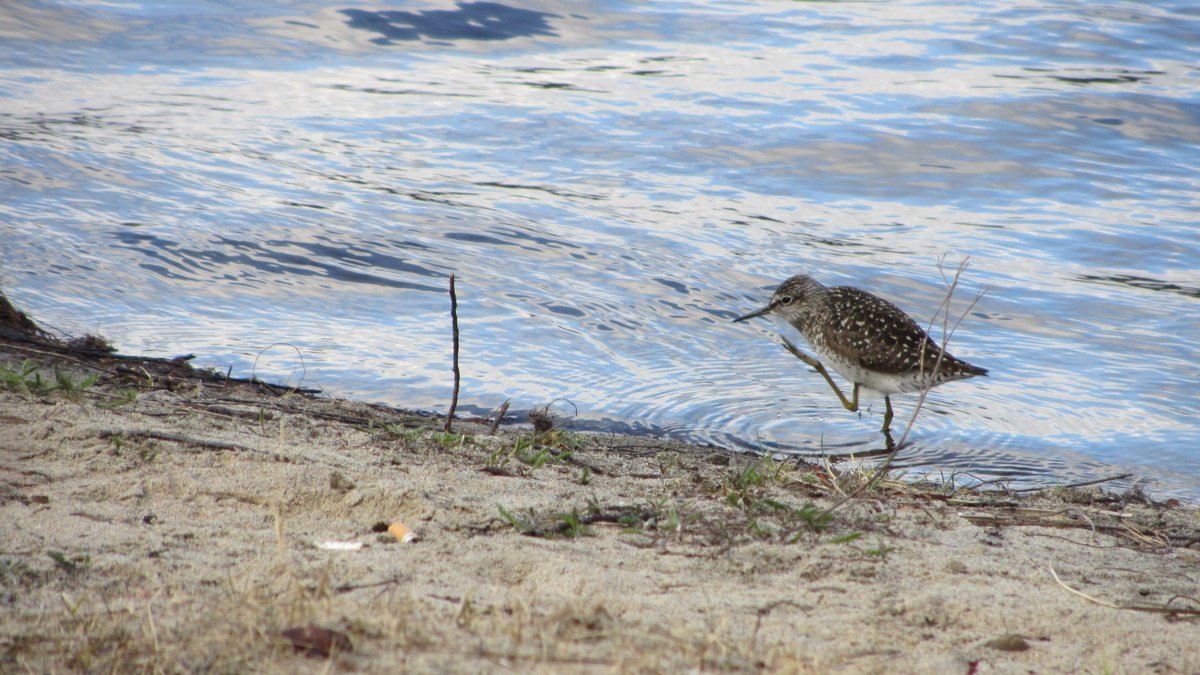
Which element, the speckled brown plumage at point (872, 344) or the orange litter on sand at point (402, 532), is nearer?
the orange litter on sand at point (402, 532)

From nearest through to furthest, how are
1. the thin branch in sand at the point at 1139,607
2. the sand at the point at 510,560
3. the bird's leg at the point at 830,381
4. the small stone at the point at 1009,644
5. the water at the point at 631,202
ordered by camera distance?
the sand at the point at 510,560, the small stone at the point at 1009,644, the thin branch in sand at the point at 1139,607, the water at the point at 631,202, the bird's leg at the point at 830,381

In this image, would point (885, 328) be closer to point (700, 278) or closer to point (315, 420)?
point (700, 278)

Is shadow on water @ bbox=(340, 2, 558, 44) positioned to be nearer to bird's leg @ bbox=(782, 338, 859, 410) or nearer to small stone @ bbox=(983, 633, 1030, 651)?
bird's leg @ bbox=(782, 338, 859, 410)

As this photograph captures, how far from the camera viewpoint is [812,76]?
49.9 feet

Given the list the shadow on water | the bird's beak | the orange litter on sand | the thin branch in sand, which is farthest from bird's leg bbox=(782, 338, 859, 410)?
the shadow on water

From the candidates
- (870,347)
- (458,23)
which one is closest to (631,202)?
(870,347)

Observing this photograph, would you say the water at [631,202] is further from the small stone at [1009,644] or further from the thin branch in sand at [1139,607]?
the small stone at [1009,644]

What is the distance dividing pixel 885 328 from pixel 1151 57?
11234 millimetres

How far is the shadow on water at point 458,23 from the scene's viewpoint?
16375 mm

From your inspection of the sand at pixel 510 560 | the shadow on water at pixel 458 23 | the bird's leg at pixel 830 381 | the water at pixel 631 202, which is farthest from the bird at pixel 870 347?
the shadow on water at pixel 458 23

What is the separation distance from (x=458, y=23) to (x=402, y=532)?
1458cm

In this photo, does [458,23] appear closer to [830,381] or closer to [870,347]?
[830,381]

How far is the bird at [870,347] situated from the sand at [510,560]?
217 centimetres

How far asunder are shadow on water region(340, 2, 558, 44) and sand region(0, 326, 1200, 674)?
41.4 feet
